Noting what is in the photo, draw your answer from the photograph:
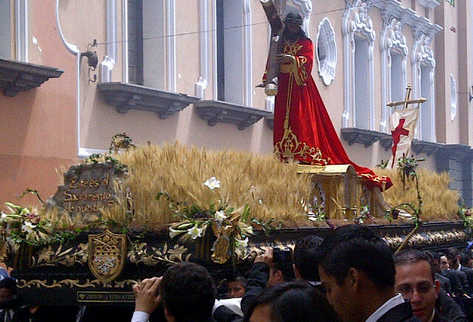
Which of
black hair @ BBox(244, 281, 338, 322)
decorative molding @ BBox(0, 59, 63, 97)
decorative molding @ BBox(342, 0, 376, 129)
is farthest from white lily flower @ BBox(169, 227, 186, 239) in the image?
decorative molding @ BBox(342, 0, 376, 129)

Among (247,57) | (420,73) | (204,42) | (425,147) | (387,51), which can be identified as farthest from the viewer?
(420,73)

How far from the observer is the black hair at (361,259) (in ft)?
8.96

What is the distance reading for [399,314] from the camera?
2.64 metres

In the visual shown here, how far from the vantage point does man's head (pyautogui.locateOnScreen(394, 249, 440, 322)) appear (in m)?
3.39

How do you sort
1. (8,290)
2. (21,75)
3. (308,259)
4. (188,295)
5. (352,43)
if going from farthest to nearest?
(352,43) < (21,75) < (8,290) < (308,259) < (188,295)

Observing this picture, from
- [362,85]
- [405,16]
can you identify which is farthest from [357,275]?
[405,16]

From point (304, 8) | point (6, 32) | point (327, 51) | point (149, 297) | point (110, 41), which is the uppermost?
point (304, 8)

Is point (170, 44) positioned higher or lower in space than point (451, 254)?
higher

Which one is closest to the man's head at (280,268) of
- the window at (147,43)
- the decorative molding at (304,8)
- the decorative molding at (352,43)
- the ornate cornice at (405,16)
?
the window at (147,43)

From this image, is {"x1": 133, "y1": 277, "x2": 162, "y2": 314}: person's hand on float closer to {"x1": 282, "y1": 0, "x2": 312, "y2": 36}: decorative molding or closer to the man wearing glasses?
the man wearing glasses

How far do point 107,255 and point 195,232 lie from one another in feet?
2.03

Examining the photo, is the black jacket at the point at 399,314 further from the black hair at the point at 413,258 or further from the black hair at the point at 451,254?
the black hair at the point at 451,254

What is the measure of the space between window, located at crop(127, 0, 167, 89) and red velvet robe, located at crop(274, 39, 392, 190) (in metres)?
6.46

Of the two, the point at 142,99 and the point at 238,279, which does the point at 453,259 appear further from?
the point at 142,99
